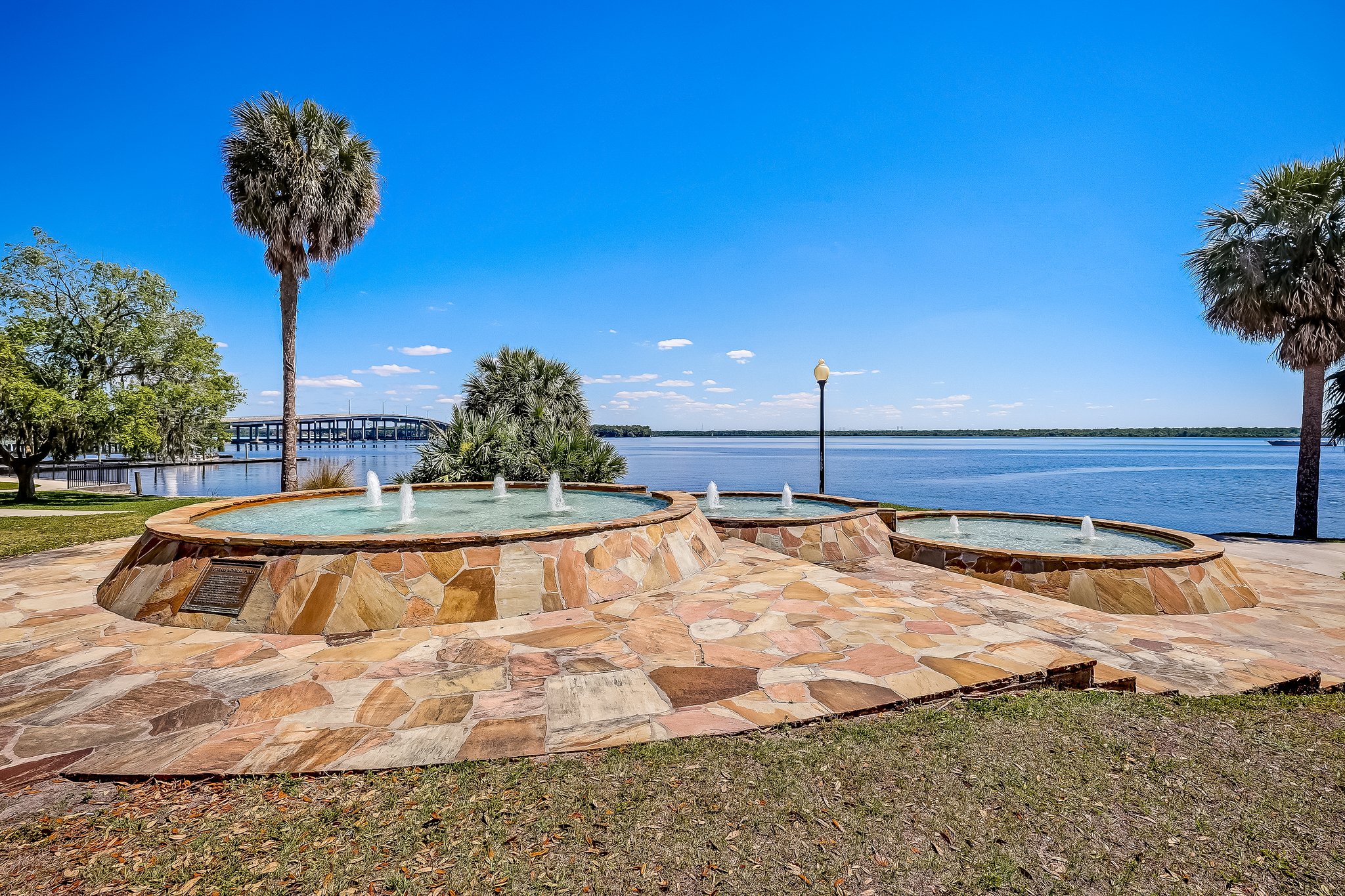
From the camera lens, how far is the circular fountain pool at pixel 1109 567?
6.61m

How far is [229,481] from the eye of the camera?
112 feet

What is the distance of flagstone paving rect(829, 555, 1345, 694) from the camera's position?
4031mm

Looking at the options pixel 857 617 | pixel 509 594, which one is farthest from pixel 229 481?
pixel 857 617

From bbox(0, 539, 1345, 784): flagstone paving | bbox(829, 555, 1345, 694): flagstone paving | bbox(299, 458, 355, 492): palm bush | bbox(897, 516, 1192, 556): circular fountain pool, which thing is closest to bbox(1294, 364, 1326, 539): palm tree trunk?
bbox(829, 555, 1345, 694): flagstone paving

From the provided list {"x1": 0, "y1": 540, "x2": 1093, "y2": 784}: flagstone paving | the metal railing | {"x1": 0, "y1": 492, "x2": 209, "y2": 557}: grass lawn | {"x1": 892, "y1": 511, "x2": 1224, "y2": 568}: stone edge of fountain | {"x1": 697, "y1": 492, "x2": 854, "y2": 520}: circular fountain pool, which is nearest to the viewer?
{"x1": 0, "y1": 540, "x2": 1093, "y2": 784}: flagstone paving

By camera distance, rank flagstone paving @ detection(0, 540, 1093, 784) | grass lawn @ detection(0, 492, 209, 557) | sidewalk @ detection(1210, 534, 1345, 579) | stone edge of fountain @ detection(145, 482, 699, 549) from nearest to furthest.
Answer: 1. flagstone paving @ detection(0, 540, 1093, 784)
2. stone edge of fountain @ detection(145, 482, 699, 549)
3. grass lawn @ detection(0, 492, 209, 557)
4. sidewalk @ detection(1210, 534, 1345, 579)

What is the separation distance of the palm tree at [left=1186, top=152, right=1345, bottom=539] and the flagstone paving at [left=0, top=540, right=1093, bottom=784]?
15694mm

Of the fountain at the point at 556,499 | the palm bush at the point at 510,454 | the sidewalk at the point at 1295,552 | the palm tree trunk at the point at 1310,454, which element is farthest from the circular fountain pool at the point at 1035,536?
the palm tree trunk at the point at 1310,454

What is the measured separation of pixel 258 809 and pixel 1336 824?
169 inches

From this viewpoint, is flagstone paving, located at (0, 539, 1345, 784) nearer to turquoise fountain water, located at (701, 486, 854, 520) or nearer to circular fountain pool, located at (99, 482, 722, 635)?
circular fountain pool, located at (99, 482, 722, 635)

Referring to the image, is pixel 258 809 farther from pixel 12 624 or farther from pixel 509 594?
pixel 12 624

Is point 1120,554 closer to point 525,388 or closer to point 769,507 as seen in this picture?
point 769,507

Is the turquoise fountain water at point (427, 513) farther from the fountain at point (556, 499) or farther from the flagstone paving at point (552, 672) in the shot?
the flagstone paving at point (552, 672)

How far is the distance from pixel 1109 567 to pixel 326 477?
1810 centimetres
